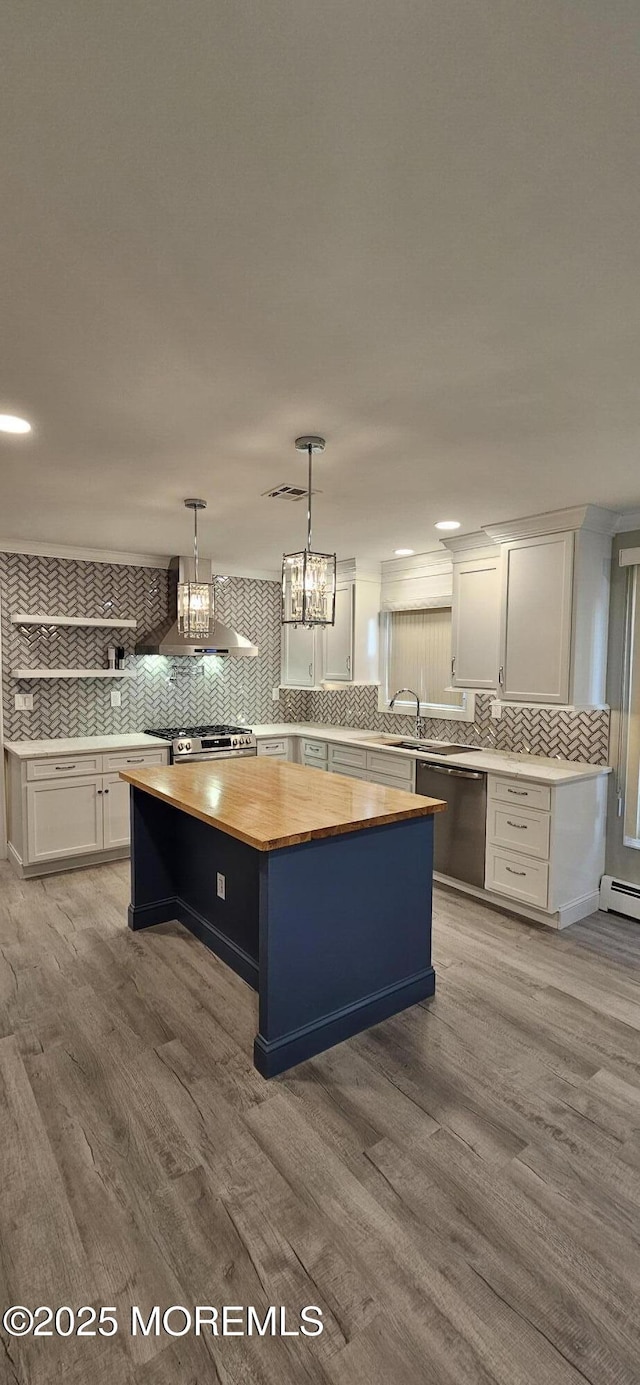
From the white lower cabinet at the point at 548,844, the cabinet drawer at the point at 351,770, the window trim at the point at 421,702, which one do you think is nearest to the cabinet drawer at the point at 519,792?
the white lower cabinet at the point at 548,844

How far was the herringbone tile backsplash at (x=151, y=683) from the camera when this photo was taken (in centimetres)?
430

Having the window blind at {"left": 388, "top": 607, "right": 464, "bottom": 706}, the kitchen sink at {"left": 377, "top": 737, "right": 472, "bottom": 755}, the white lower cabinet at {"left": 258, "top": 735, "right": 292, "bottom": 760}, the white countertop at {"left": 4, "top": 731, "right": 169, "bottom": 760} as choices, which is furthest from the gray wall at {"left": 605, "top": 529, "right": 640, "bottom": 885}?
the white countertop at {"left": 4, "top": 731, "right": 169, "bottom": 760}

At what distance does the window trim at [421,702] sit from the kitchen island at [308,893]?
67.3 inches

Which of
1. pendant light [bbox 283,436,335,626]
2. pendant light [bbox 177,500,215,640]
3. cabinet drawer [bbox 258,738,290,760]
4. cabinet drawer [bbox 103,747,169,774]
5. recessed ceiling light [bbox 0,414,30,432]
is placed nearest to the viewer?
recessed ceiling light [bbox 0,414,30,432]

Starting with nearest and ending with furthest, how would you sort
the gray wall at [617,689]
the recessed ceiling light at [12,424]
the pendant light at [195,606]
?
the recessed ceiling light at [12,424] → the pendant light at [195,606] → the gray wall at [617,689]

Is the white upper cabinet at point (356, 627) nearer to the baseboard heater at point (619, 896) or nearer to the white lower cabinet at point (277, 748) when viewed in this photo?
the white lower cabinet at point (277, 748)

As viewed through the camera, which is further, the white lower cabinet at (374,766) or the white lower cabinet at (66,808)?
the white lower cabinet at (374,766)

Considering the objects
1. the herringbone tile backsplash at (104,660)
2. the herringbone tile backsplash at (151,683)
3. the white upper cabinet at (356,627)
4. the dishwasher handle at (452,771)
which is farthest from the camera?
the white upper cabinet at (356,627)

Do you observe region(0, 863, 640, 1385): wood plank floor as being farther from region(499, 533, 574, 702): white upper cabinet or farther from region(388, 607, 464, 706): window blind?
region(388, 607, 464, 706): window blind

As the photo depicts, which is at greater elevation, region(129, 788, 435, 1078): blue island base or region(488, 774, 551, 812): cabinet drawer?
region(488, 774, 551, 812): cabinet drawer

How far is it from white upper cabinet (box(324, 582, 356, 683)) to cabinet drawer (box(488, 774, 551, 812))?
1949 millimetres

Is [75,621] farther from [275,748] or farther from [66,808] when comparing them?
[275,748]

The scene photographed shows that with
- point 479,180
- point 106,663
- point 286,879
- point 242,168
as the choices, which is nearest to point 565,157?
point 479,180

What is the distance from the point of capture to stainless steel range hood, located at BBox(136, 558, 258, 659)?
4828 mm
